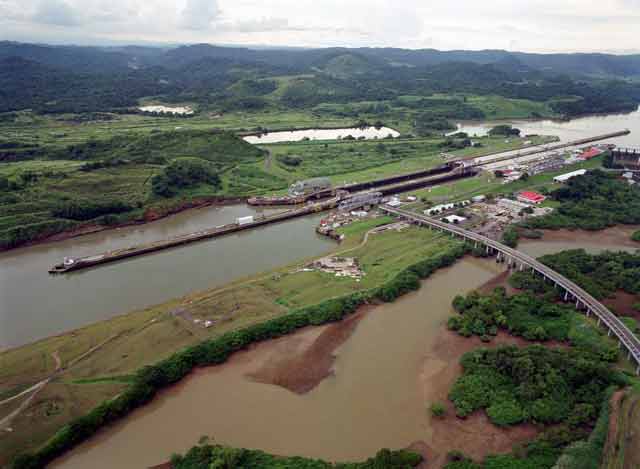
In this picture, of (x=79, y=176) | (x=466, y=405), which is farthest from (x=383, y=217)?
(x=79, y=176)

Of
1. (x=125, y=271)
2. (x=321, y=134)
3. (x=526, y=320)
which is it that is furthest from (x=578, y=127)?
(x=125, y=271)

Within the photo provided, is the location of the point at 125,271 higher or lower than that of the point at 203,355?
higher

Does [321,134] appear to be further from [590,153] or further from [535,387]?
[535,387]

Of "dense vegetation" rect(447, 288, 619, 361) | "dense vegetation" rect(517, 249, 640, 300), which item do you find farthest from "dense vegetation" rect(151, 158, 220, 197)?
"dense vegetation" rect(517, 249, 640, 300)

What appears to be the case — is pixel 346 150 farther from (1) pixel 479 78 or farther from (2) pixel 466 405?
(1) pixel 479 78

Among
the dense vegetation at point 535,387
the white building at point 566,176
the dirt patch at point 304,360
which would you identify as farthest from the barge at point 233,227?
the dense vegetation at point 535,387

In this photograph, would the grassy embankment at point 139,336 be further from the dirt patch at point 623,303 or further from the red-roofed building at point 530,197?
the red-roofed building at point 530,197

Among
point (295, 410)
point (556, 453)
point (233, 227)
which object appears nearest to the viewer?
point (556, 453)
